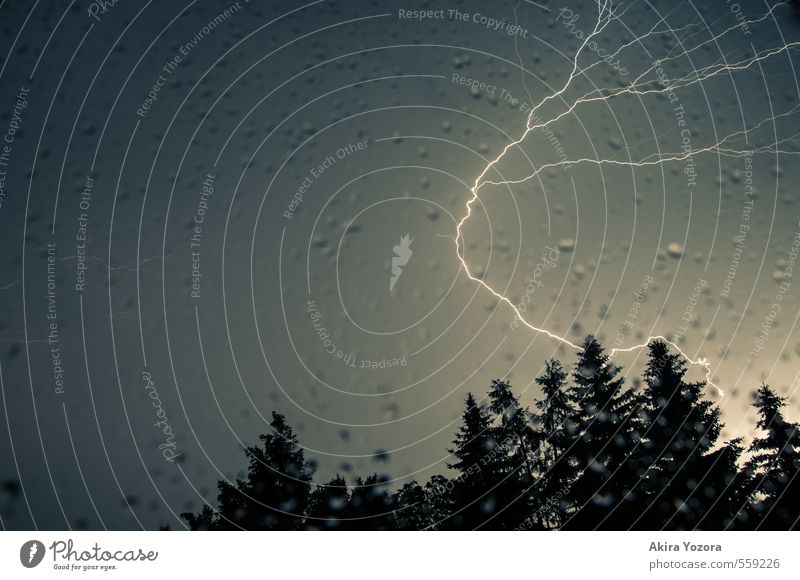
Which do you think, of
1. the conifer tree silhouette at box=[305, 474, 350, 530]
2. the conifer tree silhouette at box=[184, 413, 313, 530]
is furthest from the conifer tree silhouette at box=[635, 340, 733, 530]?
the conifer tree silhouette at box=[184, 413, 313, 530]

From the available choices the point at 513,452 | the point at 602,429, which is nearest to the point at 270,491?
the point at 513,452

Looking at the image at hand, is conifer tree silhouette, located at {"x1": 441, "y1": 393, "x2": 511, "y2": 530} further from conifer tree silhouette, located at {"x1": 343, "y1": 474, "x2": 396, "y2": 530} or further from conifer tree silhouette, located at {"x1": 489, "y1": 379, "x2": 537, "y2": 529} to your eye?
conifer tree silhouette, located at {"x1": 343, "y1": 474, "x2": 396, "y2": 530}

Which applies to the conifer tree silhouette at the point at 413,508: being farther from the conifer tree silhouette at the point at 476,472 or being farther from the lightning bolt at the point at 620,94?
the lightning bolt at the point at 620,94

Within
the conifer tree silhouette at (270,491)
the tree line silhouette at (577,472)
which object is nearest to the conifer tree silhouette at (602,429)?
the tree line silhouette at (577,472)

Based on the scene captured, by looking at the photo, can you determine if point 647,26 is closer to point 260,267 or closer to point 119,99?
point 260,267
